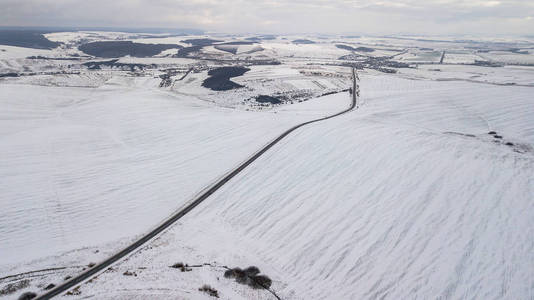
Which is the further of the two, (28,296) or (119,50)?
(119,50)

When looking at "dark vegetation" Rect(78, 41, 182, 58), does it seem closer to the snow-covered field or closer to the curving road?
the snow-covered field

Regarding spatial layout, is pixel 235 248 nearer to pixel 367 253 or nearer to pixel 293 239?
pixel 293 239

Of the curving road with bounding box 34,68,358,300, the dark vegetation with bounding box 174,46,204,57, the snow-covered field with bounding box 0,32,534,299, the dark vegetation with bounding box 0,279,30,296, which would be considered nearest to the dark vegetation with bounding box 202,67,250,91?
the snow-covered field with bounding box 0,32,534,299

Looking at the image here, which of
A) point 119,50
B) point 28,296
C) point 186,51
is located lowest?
point 28,296

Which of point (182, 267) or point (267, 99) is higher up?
point (267, 99)

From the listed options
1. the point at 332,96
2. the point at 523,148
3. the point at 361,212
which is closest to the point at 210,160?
the point at 361,212

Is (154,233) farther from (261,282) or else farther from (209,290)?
(261,282)

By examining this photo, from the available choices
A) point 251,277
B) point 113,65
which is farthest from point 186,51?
point 251,277
